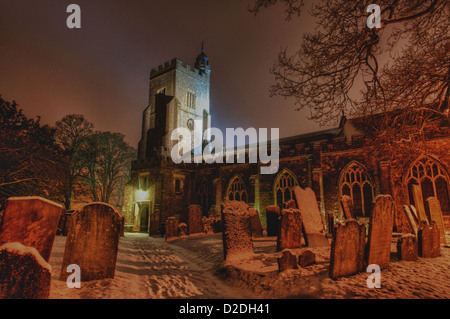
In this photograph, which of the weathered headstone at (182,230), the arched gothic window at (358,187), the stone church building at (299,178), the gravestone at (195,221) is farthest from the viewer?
the arched gothic window at (358,187)

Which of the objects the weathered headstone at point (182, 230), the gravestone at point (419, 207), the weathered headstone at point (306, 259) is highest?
the gravestone at point (419, 207)

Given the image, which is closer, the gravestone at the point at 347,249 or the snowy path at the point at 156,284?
the snowy path at the point at 156,284

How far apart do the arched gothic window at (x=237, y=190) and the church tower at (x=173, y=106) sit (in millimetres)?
14196

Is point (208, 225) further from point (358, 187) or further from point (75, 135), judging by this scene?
point (75, 135)

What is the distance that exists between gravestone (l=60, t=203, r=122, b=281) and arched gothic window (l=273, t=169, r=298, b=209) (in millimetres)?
12578

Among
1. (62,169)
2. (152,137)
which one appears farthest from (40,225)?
(152,137)

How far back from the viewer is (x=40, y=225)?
327 cm

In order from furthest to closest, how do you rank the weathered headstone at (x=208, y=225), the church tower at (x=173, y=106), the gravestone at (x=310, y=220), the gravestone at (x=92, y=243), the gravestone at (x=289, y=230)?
1. the church tower at (x=173, y=106)
2. the weathered headstone at (x=208, y=225)
3. the gravestone at (x=310, y=220)
4. the gravestone at (x=289, y=230)
5. the gravestone at (x=92, y=243)

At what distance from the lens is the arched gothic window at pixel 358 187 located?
1241 cm

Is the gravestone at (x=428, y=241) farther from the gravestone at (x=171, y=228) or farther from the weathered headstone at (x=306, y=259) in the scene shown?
the gravestone at (x=171, y=228)

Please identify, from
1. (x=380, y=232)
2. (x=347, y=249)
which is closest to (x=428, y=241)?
(x=380, y=232)

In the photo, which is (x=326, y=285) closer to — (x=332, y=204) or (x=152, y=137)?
(x=332, y=204)

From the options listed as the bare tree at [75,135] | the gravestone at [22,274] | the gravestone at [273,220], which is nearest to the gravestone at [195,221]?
the gravestone at [273,220]

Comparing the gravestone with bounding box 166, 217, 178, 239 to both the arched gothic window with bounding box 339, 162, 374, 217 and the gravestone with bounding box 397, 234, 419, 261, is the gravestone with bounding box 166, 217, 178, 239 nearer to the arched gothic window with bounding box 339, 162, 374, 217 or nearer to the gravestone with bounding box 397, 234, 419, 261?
the arched gothic window with bounding box 339, 162, 374, 217
